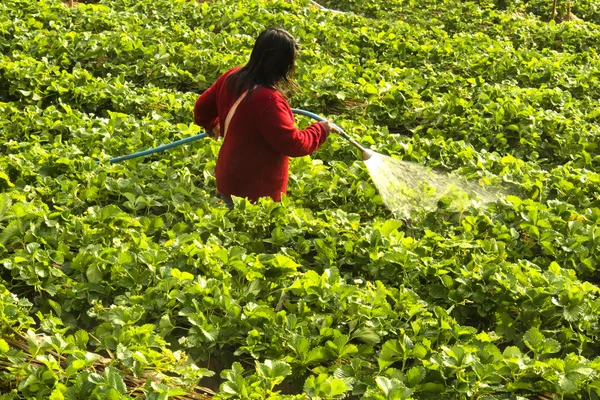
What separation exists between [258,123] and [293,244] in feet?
2.42

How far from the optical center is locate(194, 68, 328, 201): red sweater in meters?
4.39

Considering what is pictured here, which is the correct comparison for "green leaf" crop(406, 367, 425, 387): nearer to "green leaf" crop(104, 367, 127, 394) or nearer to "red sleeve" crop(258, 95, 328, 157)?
"green leaf" crop(104, 367, 127, 394)

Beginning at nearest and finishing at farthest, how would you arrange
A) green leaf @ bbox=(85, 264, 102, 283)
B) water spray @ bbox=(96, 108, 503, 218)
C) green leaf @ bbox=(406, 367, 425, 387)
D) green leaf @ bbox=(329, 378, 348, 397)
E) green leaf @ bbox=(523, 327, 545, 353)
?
1. green leaf @ bbox=(329, 378, 348, 397)
2. green leaf @ bbox=(406, 367, 425, 387)
3. green leaf @ bbox=(523, 327, 545, 353)
4. green leaf @ bbox=(85, 264, 102, 283)
5. water spray @ bbox=(96, 108, 503, 218)

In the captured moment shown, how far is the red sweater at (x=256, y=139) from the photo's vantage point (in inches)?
173

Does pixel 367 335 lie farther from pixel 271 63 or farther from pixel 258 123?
pixel 271 63

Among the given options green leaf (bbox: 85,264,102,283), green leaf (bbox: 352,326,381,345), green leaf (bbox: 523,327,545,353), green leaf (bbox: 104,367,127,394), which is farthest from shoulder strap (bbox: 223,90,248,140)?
green leaf (bbox: 523,327,545,353)

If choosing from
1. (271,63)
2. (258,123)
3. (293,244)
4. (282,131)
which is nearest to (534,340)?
(293,244)

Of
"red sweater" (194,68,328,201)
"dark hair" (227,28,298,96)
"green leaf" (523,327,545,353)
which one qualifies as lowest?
"green leaf" (523,327,545,353)

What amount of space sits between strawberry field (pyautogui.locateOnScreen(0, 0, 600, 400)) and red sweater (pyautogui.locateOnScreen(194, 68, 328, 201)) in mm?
169

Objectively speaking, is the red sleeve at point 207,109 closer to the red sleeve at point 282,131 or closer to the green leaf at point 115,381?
the red sleeve at point 282,131

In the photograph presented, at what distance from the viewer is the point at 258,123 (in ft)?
14.6

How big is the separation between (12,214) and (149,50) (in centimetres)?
364

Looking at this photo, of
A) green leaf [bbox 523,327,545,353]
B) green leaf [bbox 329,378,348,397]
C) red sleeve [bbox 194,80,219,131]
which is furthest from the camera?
red sleeve [bbox 194,80,219,131]

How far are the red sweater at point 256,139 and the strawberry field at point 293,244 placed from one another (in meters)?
0.17
